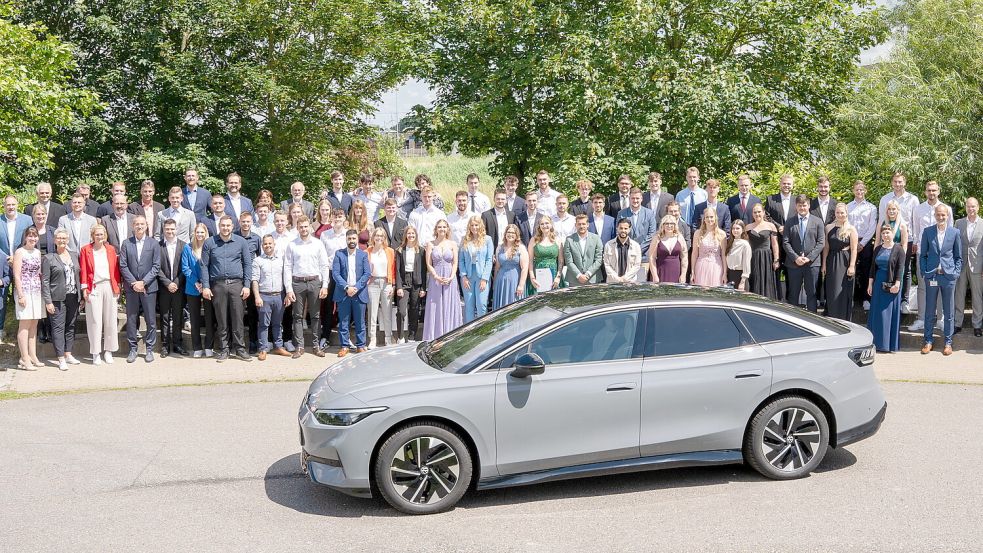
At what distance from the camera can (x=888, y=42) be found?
23.4 meters

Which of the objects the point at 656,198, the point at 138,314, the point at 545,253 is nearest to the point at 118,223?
the point at 138,314

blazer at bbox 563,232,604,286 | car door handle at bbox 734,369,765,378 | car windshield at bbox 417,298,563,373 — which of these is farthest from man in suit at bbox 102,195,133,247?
car door handle at bbox 734,369,765,378

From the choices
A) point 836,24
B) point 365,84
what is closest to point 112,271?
point 365,84

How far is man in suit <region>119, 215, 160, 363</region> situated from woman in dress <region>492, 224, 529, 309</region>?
15.9 feet

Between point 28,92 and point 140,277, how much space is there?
5.58 m

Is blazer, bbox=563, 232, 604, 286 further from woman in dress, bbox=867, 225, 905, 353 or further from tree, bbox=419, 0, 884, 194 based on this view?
tree, bbox=419, 0, 884, 194

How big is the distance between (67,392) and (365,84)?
14822 millimetres

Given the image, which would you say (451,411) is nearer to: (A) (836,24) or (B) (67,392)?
(B) (67,392)

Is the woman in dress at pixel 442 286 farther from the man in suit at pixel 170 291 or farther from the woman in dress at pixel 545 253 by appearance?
the man in suit at pixel 170 291

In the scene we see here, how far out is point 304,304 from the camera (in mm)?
13586

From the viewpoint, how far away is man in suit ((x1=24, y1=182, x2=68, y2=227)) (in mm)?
13508

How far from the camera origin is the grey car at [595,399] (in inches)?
277

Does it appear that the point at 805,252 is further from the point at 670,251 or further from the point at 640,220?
the point at 640,220

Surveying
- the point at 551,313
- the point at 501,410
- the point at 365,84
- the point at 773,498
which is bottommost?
the point at 773,498
